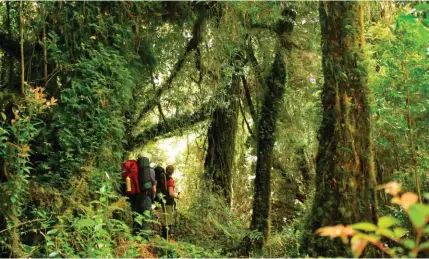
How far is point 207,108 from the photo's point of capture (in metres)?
12.8

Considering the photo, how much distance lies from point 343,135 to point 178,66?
21.7 feet

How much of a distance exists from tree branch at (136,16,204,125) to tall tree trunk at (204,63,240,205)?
5.45ft

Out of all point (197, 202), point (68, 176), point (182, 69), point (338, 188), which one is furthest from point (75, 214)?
point (182, 69)

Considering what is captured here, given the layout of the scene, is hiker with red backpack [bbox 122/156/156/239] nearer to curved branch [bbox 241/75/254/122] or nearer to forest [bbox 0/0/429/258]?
forest [bbox 0/0/429/258]

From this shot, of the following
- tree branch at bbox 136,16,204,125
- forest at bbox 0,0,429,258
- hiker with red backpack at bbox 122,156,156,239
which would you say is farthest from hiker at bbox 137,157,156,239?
tree branch at bbox 136,16,204,125

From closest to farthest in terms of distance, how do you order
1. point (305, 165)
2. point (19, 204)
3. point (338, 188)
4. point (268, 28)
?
point (19, 204), point (338, 188), point (268, 28), point (305, 165)

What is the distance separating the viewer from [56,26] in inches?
280

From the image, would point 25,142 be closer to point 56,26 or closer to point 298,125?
point 56,26

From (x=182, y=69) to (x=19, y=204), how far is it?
709 centimetres

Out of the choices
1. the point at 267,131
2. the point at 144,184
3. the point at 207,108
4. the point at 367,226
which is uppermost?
the point at 207,108

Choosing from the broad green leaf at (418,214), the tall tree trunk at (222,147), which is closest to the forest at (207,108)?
the broad green leaf at (418,214)

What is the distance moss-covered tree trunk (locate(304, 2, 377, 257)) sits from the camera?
18.9ft

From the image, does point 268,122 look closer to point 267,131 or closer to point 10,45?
point 267,131

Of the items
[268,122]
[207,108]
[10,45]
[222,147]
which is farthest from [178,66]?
[10,45]
